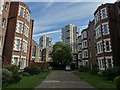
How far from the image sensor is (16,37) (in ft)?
86.8

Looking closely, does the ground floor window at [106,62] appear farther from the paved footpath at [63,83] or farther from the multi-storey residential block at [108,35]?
the paved footpath at [63,83]

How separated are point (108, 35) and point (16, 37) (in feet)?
55.2

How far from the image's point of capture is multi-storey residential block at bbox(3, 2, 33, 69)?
25.4 metres

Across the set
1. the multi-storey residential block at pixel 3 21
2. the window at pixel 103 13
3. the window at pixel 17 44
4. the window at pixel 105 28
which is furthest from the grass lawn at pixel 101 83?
the window at pixel 103 13

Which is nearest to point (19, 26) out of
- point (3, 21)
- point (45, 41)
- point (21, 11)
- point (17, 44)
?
Result: point (21, 11)

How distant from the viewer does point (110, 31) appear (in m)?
27.8

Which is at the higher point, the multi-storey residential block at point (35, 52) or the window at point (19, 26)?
the window at point (19, 26)

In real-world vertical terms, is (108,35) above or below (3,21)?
below

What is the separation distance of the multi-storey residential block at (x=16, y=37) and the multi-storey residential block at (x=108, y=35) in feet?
49.1

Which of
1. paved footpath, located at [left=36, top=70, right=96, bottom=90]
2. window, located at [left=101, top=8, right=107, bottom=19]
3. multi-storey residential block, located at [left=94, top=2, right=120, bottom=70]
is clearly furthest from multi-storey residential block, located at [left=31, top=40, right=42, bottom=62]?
paved footpath, located at [left=36, top=70, right=96, bottom=90]

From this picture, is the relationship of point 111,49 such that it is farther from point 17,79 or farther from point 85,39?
point 85,39

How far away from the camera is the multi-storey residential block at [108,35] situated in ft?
88.2

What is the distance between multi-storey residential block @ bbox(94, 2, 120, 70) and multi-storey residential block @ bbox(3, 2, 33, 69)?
1497 cm

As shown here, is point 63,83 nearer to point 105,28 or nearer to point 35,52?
point 105,28
